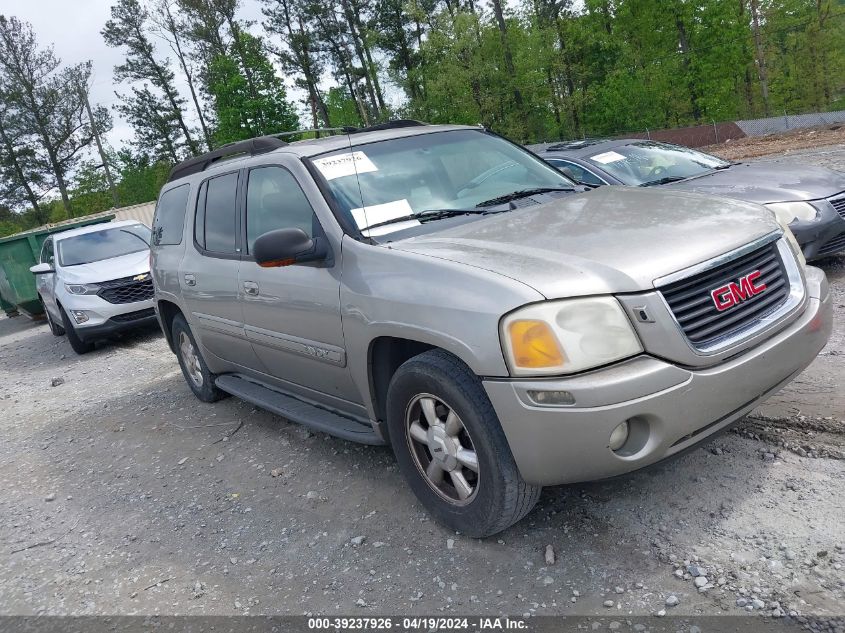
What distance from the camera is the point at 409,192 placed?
3756 mm

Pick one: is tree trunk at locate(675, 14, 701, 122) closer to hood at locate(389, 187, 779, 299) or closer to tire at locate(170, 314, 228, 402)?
tire at locate(170, 314, 228, 402)

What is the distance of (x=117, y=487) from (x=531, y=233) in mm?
3298

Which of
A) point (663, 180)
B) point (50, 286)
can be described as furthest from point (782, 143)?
point (50, 286)

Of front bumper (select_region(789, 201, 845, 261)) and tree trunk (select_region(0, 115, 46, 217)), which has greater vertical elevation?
tree trunk (select_region(0, 115, 46, 217))

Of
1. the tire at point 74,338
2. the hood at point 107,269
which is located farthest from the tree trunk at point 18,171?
the tire at point 74,338

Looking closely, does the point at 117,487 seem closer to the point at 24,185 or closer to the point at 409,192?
the point at 409,192

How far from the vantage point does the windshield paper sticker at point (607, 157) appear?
6.88 meters

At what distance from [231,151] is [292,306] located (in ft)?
5.29

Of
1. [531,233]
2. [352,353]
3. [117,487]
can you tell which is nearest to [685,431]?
[531,233]

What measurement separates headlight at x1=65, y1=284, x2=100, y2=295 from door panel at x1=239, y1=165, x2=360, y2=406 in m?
6.43

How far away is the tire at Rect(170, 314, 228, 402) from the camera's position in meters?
5.79

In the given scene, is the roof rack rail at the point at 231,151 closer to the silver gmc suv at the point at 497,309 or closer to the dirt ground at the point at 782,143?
the silver gmc suv at the point at 497,309

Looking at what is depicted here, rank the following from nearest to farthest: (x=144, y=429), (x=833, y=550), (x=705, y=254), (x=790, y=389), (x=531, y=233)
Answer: (x=833, y=550), (x=705, y=254), (x=531, y=233), (x=790, y=389), (x=144, y=429)

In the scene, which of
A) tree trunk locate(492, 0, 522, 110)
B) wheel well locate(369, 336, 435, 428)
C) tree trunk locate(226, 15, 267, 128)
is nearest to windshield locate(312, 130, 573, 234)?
wheel well locate(369, 336, 435, 428)
